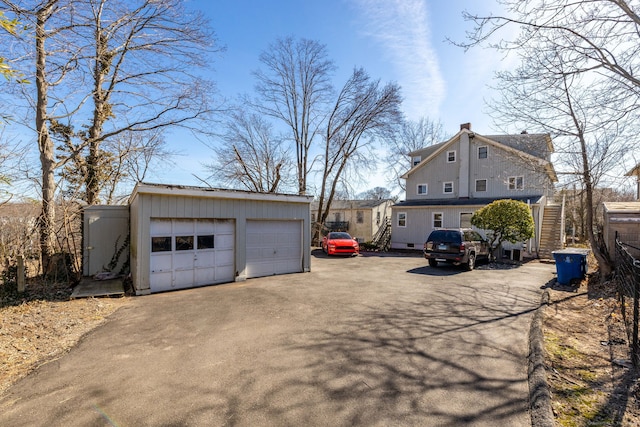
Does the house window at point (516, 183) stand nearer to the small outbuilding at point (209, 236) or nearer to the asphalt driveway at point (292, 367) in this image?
the asphalt driveway at point (292, 367)

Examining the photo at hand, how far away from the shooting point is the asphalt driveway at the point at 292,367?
318 centimetres

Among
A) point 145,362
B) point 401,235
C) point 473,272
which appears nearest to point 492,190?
point 401,235

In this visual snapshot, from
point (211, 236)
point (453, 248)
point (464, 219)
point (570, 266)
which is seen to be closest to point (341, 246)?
point (453, 248)

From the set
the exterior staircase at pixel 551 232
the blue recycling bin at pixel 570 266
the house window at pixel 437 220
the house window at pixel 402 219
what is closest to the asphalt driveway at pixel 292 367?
the blue recycling bin at pixel 570 266

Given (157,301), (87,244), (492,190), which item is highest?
(492,190)

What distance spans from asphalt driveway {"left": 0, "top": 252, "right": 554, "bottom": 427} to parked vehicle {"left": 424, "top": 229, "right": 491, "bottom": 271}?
16.0ft

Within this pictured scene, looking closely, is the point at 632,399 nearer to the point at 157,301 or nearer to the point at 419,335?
the point at 419,335

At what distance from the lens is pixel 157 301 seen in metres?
7.90

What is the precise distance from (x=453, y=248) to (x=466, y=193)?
11.0 meters

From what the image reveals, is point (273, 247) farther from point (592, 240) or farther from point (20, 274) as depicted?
point (592, 240)

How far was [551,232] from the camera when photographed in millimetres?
18500

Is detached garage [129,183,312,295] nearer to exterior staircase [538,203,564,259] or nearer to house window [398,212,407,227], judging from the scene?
house window [398,212,407,227]

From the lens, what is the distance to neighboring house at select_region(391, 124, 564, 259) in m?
18.3

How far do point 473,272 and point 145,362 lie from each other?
1170cm
